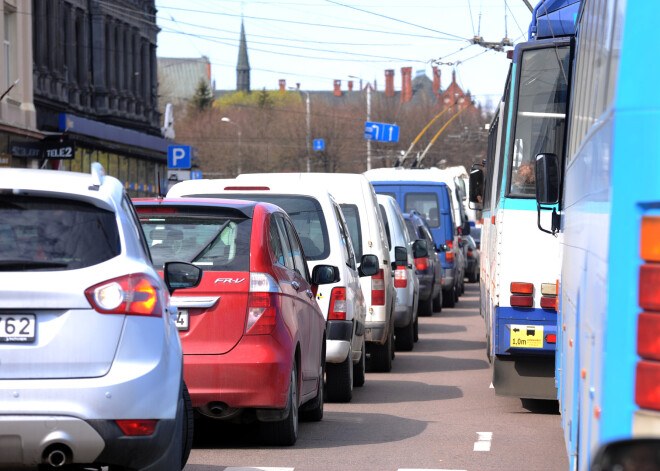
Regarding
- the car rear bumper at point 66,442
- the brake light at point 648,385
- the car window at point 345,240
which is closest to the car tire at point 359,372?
the car window at point 345,240

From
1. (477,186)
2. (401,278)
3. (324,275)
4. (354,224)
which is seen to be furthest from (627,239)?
(477,186)

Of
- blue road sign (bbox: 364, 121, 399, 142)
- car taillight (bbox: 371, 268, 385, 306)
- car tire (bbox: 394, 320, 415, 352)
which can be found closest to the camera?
car taillight (bbox: 371, 268, 385, 306)

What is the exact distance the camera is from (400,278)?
57.0 feet

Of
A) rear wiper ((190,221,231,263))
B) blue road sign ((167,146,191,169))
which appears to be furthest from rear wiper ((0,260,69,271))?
blue road sign ((167,146,191,169))

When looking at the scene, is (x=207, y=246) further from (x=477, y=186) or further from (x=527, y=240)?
(x=477, y=186)

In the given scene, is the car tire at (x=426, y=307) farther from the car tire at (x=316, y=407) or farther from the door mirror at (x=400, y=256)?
the car tire at (x=316, y=407)

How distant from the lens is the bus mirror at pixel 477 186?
19.9 meters

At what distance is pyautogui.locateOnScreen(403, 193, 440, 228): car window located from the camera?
29.0 m

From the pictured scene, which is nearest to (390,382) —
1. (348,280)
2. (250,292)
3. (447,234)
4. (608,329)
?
(348,280)

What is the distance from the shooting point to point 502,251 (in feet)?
35.2

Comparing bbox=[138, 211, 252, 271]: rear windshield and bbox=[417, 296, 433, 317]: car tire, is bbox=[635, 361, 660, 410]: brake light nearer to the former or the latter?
bbox=[138, 211, 252, 271]: rear windshield

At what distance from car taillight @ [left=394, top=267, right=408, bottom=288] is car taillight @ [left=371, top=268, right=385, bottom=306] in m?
3.01

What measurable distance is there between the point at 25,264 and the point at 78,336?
1.31 ft

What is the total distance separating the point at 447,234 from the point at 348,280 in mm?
17282
